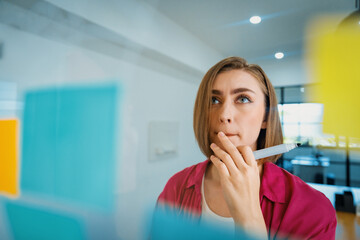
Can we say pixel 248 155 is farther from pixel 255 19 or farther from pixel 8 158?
pixel 8 158

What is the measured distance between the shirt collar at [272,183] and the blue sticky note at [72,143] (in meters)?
0.56

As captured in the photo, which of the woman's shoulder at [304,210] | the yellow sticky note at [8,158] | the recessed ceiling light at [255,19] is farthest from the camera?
the yellow sticky note at [8,158]

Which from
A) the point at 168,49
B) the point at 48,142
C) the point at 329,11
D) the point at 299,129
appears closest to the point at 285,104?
the point at 299,129

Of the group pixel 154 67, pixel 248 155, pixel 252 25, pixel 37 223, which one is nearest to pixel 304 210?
pixel 248 155

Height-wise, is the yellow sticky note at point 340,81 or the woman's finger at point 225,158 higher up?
the yellow sticky note at point 340,81

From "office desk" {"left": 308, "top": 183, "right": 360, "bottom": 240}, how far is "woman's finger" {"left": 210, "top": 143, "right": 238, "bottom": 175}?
0.14 meters

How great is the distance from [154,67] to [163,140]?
0.24m

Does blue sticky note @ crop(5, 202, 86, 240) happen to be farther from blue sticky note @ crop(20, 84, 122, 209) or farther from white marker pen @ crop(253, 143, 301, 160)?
white marker pen @ crop(253, 143, 301, 160)

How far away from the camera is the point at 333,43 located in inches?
15.6

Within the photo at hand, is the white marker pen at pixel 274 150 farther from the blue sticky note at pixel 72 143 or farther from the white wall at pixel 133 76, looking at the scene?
the blue sticky note at pixel 72 143

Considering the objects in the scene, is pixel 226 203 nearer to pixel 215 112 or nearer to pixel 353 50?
pixel 215 112

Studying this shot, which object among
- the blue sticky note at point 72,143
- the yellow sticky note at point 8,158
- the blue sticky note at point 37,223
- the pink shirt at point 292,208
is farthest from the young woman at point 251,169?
the yellow sticky note at point 8,158

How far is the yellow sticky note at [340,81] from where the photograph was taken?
372mm

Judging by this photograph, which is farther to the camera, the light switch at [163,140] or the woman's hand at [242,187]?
the light switch at [163,140]
